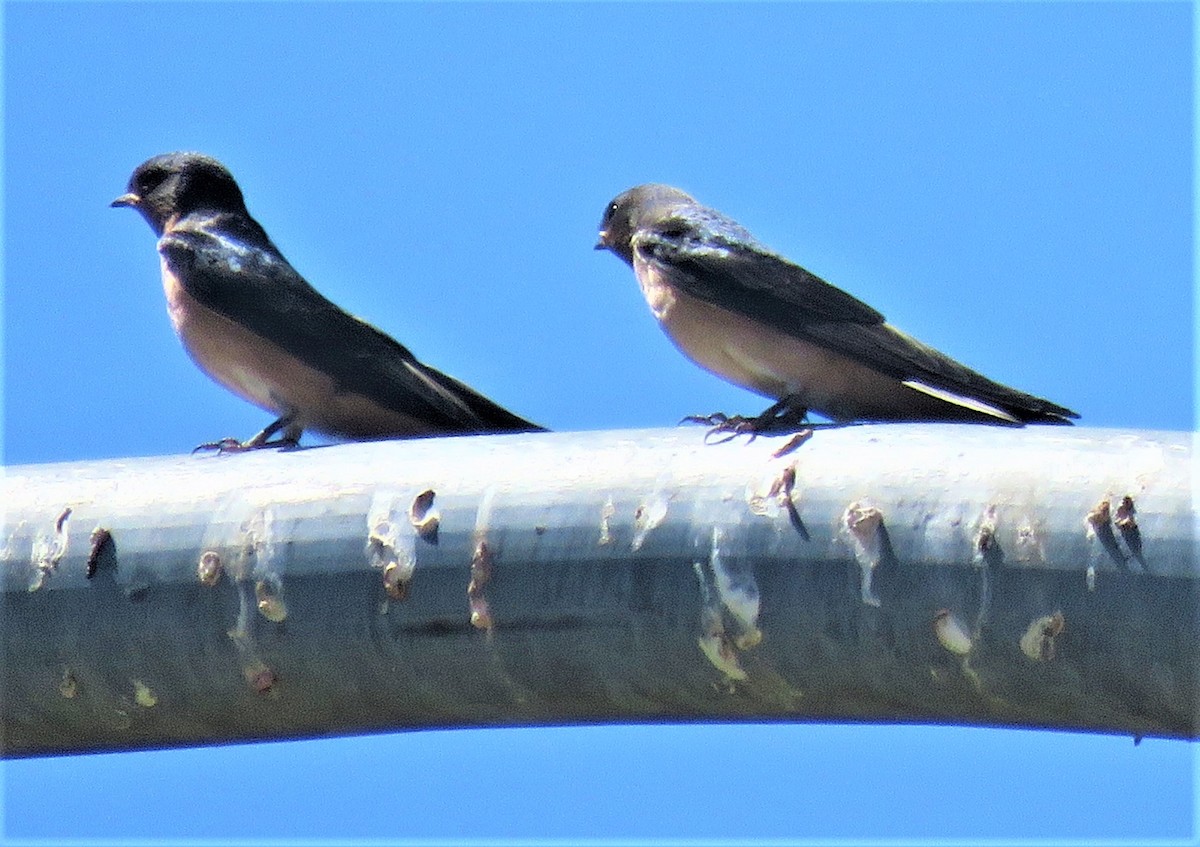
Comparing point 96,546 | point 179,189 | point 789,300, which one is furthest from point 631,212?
point 96,546

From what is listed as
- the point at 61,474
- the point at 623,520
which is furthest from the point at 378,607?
the point at 61,474

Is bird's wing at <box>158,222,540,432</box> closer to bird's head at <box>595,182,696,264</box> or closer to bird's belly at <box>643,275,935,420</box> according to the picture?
bird's belly at <box>643,275,935,420</box>

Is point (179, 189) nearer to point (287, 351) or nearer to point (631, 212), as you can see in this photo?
point (287, 351)

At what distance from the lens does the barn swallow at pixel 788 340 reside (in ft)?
14.6

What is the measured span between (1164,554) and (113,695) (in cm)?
144

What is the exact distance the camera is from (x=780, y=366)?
470 centimetres

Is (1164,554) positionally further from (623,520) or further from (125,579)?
(125,579)

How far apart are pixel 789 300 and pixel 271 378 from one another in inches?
57.8

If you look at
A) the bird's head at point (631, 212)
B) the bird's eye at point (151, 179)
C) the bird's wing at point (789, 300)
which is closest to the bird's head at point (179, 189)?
the bird's eye at point (151, 179)

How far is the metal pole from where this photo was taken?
2.27 metres

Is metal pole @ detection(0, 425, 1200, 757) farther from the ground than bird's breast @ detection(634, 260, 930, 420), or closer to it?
closer to it

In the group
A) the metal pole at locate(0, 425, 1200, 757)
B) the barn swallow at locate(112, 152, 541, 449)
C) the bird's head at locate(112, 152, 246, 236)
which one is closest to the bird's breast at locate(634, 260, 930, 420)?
the barn swallow at locate(112, 152, 541, 449)

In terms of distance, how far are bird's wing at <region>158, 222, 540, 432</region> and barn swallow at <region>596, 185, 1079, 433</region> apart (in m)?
0.67

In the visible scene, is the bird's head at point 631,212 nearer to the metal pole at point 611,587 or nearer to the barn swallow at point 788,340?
the barn swallow at point 788,340
